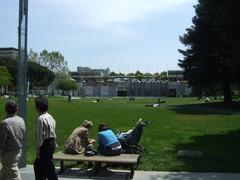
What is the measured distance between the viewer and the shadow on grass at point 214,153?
11.8 m

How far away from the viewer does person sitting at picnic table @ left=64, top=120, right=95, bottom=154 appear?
1119cm

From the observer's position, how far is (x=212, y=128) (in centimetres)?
2281

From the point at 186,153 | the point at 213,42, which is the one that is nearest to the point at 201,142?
the point at 186,153

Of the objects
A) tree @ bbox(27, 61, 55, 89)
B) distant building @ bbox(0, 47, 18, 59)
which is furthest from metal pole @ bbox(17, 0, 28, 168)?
distant building @ bbox(0, 47, 18, 59)

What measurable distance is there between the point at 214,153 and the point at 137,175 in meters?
4.47

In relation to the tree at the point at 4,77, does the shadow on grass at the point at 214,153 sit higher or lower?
lower

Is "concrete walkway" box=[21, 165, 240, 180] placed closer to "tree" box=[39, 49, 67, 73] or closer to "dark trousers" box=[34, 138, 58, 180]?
"dark trousers" box=[34, 138, 58, 180]

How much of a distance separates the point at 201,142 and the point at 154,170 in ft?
19.7

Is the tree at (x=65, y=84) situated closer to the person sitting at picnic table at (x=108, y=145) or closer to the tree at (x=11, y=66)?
the tree at (x=11, y=66)

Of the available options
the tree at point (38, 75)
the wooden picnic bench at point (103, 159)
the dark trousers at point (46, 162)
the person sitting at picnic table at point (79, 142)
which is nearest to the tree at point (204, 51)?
the person sitting at picnic table at point (79, 142)

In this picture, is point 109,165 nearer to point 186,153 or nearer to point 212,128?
point 186,153

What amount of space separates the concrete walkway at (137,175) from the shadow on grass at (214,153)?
24.3 inches

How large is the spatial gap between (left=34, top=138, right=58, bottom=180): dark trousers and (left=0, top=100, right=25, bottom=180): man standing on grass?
0.60 meters

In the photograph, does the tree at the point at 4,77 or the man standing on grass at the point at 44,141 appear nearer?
the man standing on grass at the point at 44,141
